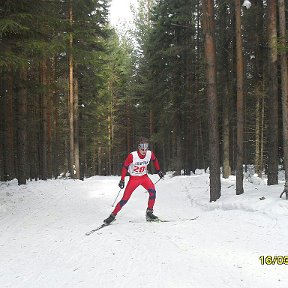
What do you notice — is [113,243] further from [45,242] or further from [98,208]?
[98,208]

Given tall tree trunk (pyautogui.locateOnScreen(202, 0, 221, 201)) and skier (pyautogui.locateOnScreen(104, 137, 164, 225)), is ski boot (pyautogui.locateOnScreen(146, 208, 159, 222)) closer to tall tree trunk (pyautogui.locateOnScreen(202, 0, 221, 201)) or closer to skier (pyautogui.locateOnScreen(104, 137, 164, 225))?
skier (pyautogui.locateOnScreen(104, 137, 164, 225))

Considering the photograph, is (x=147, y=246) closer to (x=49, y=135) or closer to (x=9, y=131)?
(x=9, y=131)

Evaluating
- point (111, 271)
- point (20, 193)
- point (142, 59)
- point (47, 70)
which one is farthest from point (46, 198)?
point (142, 59)

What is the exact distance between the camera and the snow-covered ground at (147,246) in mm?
5156

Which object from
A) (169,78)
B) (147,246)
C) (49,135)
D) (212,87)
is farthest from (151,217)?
(169,78)

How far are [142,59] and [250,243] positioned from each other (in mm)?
35342

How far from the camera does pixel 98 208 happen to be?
41.0ft

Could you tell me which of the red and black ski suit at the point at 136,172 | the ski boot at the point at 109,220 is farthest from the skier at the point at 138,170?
the ski boot at the point at 109,220

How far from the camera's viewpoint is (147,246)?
274 inches

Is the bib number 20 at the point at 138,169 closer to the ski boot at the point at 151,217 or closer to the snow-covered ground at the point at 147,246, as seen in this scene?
the ski boot at the point at 151,217

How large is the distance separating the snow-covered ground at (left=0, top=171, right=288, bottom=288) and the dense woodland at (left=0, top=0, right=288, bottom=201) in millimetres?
2780
